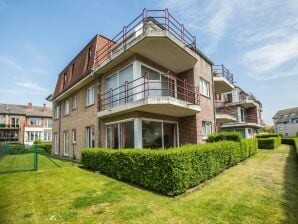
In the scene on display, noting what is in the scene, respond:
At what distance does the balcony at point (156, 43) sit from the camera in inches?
422

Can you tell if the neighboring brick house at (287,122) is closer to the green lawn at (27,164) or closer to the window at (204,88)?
the window at (204,88)

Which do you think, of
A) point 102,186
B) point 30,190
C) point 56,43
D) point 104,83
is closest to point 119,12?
point 56,43

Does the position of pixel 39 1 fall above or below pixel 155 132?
above

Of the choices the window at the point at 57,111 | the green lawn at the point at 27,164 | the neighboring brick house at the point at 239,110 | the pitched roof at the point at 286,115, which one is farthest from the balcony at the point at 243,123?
the pitched roof at the point at 286,115

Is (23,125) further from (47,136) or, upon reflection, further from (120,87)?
(120,87)

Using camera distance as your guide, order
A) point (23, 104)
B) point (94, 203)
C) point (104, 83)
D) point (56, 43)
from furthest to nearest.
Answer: point (23, 104) < point (104, 83) < point (56, 43) < point (94, 203)

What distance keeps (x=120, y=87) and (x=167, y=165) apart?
6.67 m

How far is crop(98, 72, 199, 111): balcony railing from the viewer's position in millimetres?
12070

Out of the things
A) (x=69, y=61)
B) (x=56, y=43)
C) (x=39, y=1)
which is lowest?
(x=56, y=43)

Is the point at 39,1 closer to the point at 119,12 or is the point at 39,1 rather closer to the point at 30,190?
the point at 119,12

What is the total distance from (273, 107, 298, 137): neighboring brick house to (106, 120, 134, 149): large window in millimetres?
74026

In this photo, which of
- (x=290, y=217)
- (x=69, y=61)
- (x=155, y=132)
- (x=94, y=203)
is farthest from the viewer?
(x=69, y=61)

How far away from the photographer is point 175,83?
15375mm

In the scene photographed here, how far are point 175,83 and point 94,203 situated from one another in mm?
10883
